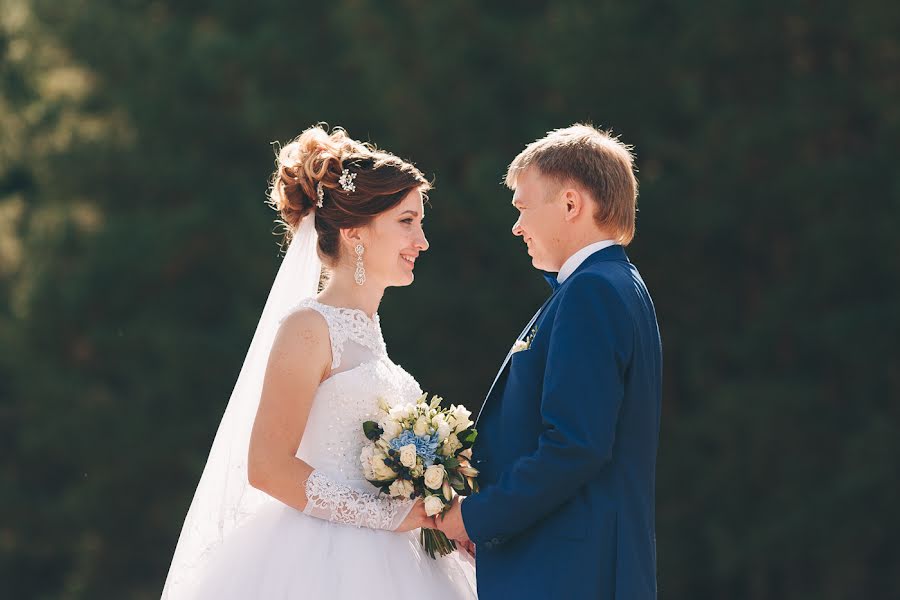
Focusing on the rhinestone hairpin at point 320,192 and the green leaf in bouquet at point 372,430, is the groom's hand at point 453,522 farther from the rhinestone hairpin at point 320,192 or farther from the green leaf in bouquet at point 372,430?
the rhinestone hairpin at point 320,192

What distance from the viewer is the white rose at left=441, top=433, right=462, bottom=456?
3.74m

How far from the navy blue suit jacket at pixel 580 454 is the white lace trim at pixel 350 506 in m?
0.33

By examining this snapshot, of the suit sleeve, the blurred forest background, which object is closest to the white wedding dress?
the suit sleeve

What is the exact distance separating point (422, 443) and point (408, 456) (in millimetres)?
70

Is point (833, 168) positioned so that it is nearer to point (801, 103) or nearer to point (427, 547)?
point (801, 103)

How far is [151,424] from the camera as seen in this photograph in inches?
572

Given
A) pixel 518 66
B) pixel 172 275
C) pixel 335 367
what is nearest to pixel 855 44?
pixel 518 66

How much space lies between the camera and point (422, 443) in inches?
147

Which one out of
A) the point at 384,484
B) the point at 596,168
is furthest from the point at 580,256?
the point at 384,484

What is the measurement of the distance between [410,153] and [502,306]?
2175mm

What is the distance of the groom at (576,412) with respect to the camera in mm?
3410

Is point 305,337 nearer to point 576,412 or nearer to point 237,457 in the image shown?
point 237,457

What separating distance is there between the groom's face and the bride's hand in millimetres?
845

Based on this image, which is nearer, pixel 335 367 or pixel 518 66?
pixel 335 367
